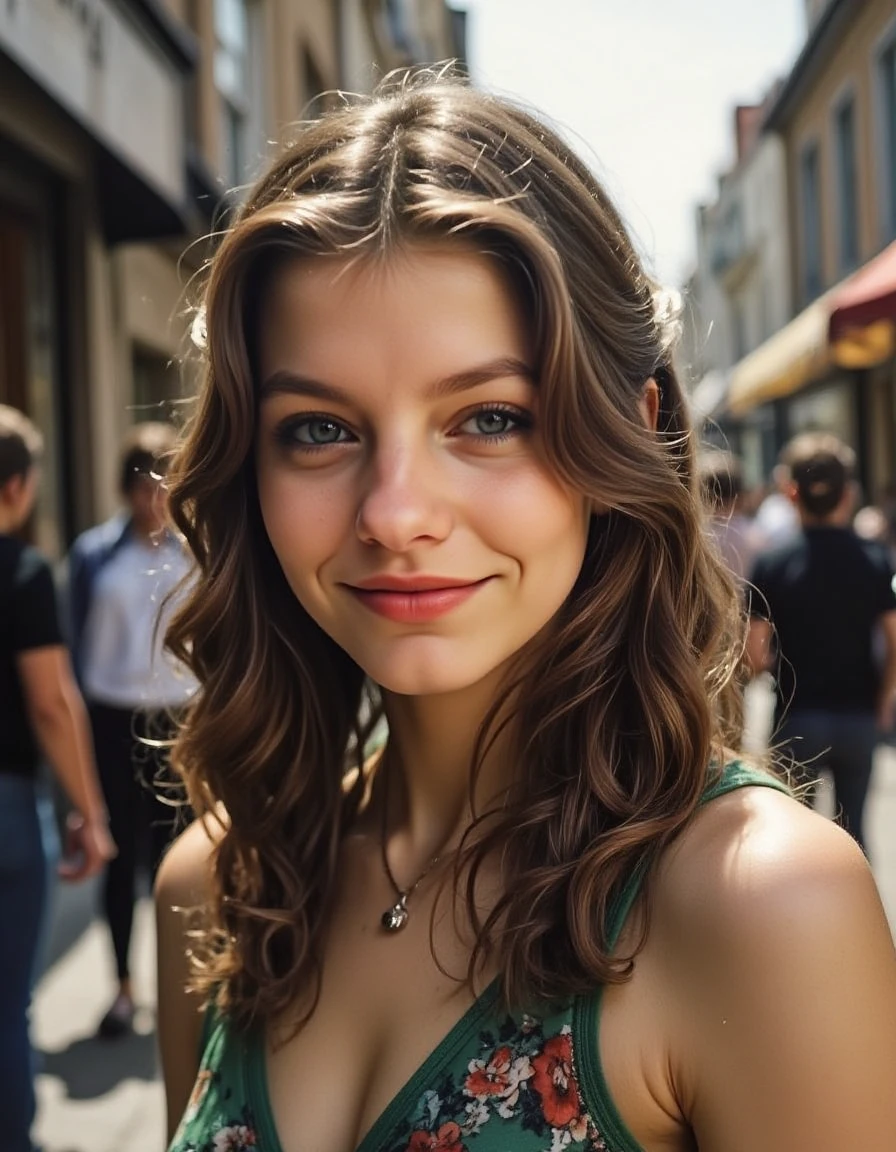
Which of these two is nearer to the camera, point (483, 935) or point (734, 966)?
point (734, 966)

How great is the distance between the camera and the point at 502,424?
1.33 metres

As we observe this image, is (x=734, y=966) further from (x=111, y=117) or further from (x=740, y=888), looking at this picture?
(x=111, y=117)

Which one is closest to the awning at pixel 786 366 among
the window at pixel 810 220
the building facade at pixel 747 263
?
the window at pixel 810 220

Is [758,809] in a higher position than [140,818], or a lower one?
higher

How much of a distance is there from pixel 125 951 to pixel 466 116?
377 cm

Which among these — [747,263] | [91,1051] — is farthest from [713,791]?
[747,263]

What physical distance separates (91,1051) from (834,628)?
2.88 meters

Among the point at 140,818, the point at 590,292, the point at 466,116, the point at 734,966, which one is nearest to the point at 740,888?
the point at 734,966

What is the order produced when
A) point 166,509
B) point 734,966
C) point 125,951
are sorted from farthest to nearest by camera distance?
point 125,951
point 166,509
point 734,966

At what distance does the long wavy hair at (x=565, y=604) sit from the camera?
1302 mm

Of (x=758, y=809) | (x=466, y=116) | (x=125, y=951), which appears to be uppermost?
(x=466, y=116)

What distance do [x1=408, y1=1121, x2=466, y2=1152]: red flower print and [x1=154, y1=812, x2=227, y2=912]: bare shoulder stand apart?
54 centimetres

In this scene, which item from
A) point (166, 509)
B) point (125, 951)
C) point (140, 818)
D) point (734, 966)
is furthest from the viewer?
point (140, 818)

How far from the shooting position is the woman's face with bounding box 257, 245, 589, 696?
1.30 meters
